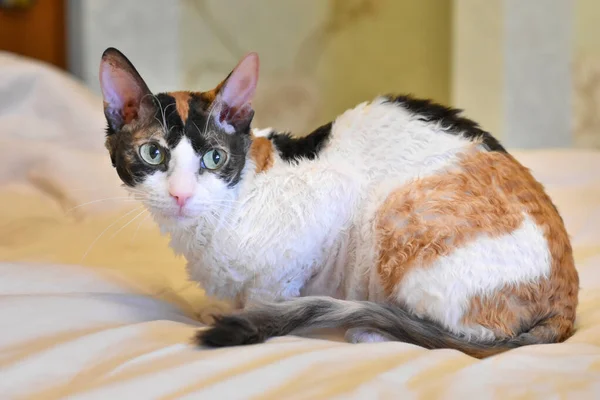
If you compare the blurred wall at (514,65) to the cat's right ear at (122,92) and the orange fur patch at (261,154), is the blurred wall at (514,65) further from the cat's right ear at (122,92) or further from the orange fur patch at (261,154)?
the cat's right ear at (122,92)

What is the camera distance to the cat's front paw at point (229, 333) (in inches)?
35.9

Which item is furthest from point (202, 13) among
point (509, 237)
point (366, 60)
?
point (509, 237)

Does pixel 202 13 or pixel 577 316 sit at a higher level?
pixel 202 13

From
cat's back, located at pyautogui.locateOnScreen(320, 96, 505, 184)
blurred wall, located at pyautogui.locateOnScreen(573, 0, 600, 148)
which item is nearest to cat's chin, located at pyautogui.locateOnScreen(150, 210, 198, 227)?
cat's back, located at pyautogui.locateOnScreen(320, 96, 505, 184)

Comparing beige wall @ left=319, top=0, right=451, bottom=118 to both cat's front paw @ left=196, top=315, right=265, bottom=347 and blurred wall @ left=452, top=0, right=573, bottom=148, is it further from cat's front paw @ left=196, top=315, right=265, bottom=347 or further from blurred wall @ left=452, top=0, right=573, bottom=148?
cat's front paw @ left=196, top=315, right=265, bottom=347

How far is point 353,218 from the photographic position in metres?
1.18

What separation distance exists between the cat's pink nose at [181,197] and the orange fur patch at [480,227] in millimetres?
324

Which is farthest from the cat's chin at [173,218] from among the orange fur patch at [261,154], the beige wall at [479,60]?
the beige wall at [479,60]

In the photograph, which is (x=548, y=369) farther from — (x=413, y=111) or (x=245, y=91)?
(x=245, y=91)

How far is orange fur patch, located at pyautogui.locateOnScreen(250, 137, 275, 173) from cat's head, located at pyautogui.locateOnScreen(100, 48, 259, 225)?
0.02 m

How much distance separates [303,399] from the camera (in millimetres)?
764

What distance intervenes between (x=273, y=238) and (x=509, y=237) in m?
0.39

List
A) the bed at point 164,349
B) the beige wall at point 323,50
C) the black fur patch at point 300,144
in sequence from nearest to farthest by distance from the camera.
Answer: the bed at point 164,349 → the black fur patch at point 300,144 → the beige wall at point 323,50

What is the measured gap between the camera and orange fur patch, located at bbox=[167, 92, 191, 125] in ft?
3.67
